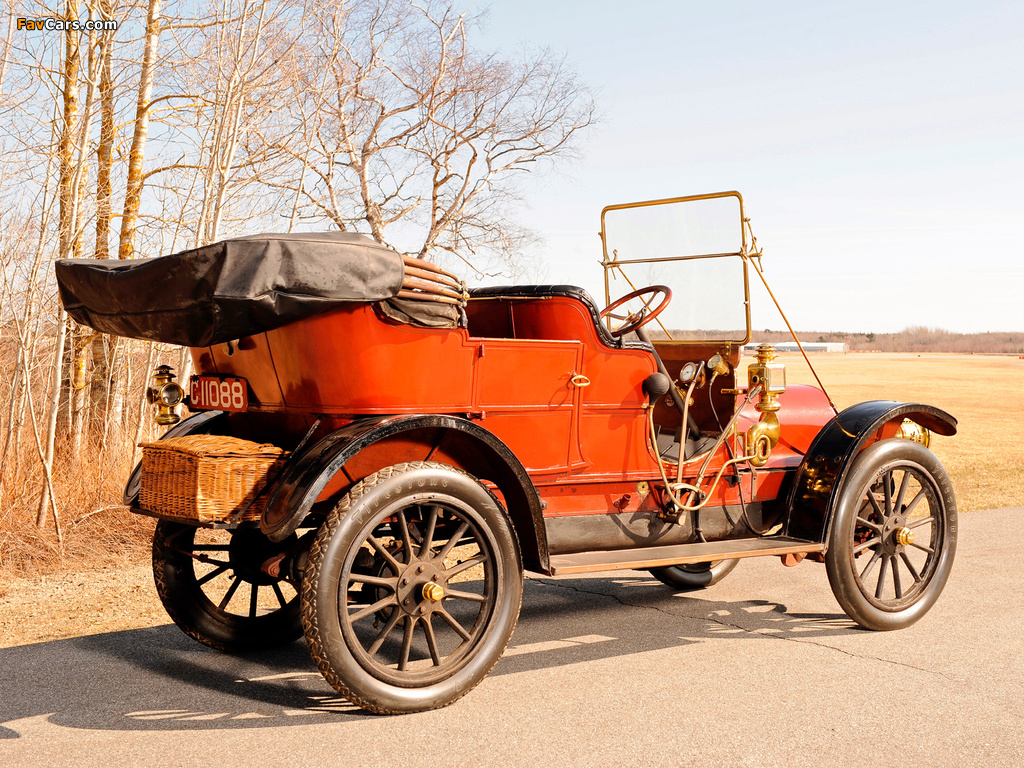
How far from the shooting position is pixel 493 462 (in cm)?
404

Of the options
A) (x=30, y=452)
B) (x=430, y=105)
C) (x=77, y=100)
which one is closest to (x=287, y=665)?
(x=30, y=452)

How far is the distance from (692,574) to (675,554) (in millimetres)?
1660

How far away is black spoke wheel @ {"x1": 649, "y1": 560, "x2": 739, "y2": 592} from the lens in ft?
18.9

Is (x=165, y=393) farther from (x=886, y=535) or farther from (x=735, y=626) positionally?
(x=886, y=535)

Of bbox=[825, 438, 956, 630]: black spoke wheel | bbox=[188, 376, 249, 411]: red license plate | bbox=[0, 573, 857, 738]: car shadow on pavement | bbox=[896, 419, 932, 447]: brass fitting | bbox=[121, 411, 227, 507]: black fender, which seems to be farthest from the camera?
bbox=[896, 419, 932, 447]: brass fitting

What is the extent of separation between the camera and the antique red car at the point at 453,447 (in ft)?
11.6

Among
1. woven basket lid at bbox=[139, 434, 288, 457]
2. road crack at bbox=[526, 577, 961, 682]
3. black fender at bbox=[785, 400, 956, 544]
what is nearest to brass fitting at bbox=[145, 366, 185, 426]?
woven basket lid at bbox=[139, 434, 288, 457]

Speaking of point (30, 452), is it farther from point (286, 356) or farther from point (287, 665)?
point (286, 356)

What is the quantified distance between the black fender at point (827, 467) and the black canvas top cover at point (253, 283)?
2532mm

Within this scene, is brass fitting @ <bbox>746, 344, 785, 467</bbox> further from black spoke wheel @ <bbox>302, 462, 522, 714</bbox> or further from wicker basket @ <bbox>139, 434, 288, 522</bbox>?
wicker basket @ <bbox>139, 434, 288, 522</bbox>

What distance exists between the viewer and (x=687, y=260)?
554 centimetres

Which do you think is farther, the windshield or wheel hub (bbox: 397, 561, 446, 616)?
the windshield

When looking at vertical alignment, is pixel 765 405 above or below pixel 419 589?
above

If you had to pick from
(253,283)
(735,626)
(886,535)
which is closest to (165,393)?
(253,283)
